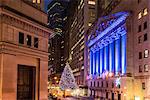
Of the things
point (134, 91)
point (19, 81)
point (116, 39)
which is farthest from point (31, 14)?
point (116, 39)

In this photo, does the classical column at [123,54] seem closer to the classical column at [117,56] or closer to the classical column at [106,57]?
the classical column at [117,56]

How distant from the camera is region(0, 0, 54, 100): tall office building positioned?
30.1 m

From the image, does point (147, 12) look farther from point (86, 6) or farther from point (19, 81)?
point (86, 6)

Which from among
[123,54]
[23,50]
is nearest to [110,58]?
[123,54]

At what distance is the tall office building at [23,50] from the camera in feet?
98.7

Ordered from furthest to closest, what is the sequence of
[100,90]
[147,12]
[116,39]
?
[100,90]
[116,39]
[147,12]

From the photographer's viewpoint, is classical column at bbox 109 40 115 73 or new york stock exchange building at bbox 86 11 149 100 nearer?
new york stock exchange building at bbox 86 11 149 100

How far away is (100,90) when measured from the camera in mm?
112938

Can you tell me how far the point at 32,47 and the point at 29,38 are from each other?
1.05 metres

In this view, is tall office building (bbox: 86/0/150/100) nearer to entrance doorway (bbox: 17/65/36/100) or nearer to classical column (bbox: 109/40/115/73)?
classical column (bbox: 109/40/115/73)

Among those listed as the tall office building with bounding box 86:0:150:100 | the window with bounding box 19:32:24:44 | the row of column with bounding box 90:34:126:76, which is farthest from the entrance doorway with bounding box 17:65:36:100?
the row of column with bounding box 90:34:126:76

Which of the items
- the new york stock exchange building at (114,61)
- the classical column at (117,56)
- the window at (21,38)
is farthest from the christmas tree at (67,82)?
the classical column at (117,56)

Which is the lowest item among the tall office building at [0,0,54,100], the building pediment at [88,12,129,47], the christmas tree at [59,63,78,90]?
the christmas tree at [59,63,78,90]

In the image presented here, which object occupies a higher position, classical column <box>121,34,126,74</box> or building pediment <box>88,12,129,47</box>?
building pediment <box>88,12,129,47</box>
